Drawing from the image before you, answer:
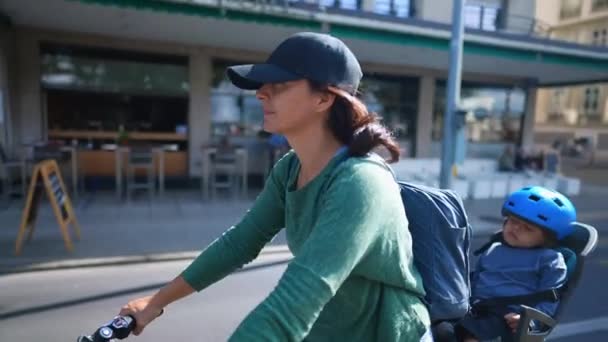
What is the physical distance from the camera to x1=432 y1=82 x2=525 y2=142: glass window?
14734mm

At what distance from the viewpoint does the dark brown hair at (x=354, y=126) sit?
1.21 m

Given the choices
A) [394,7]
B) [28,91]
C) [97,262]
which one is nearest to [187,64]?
[28,91]

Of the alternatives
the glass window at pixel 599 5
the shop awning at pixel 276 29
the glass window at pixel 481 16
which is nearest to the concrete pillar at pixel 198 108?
the shop awning at pixel 276 29

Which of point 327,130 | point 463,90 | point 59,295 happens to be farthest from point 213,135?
point 327,130

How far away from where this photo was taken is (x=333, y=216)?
1.06 m

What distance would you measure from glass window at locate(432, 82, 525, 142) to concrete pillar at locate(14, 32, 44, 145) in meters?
12.3

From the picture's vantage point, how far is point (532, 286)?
226cm

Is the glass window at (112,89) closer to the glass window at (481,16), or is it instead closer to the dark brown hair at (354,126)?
the glass window at (481,16)

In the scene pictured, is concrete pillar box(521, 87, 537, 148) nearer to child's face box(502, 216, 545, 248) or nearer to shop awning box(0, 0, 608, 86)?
shop awning box(0, 0, 608, 86)

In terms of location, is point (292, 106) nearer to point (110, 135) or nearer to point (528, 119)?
point (110, 135)

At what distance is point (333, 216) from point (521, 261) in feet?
5.74

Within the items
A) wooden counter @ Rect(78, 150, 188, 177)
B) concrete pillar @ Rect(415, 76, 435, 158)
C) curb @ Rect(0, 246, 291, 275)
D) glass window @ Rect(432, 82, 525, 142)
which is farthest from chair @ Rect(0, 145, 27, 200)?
glass window @ Rect(432, 82, 525, 142)

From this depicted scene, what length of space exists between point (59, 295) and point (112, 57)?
24.2 ft

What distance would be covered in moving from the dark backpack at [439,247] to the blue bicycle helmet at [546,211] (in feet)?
3.95
